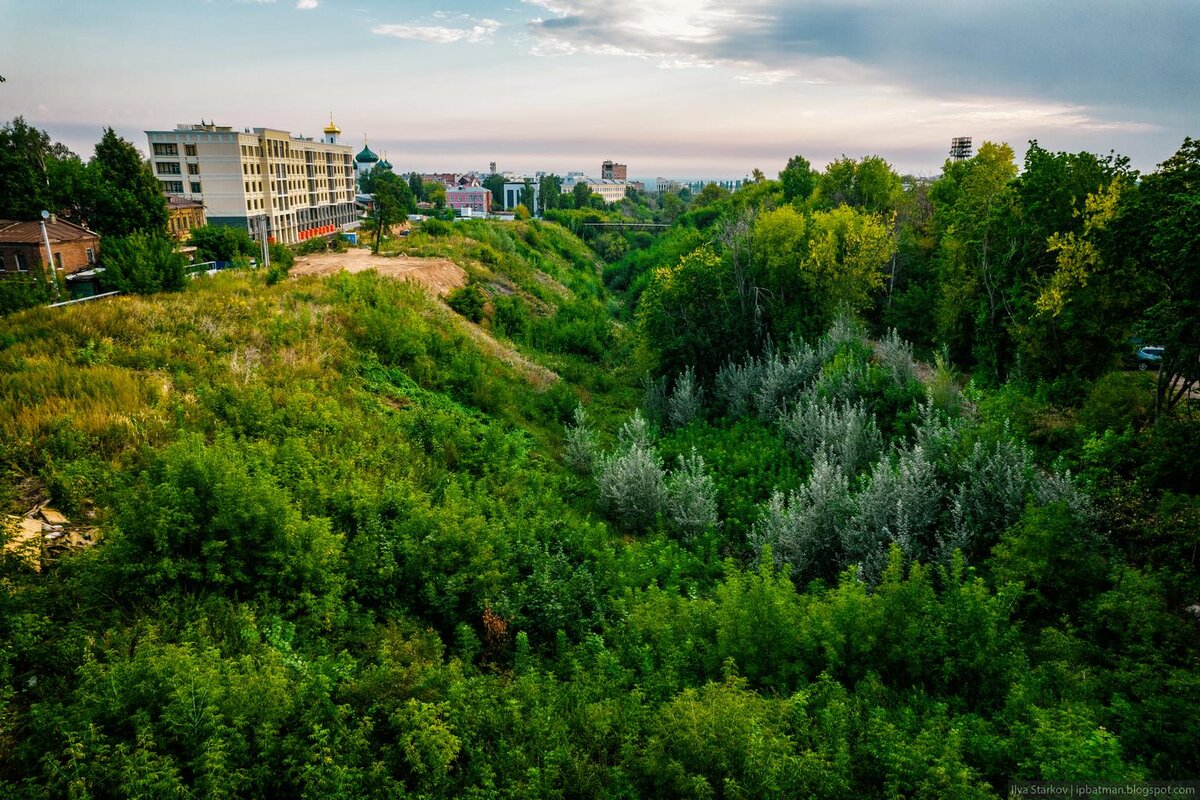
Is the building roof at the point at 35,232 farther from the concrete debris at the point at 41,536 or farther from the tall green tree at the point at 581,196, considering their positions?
the tall green tree at the point at 581,196

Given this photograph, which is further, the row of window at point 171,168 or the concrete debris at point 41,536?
the row of window at point 171,168

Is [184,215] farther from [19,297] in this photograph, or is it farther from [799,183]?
[799,183]

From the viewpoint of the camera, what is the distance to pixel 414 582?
794 cm

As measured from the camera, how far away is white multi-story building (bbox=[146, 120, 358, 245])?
51781 mm

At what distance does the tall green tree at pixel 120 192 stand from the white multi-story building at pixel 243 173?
1324cm

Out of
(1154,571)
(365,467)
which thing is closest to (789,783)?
(1154,571)

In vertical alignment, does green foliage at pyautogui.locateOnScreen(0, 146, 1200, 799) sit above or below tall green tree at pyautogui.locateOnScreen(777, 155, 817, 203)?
below

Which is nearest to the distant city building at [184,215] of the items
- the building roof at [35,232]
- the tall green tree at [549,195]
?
the building roof at [35,232]

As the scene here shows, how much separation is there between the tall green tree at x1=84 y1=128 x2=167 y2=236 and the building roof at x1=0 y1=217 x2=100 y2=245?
146 cm

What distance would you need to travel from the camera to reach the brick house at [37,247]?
29.4m

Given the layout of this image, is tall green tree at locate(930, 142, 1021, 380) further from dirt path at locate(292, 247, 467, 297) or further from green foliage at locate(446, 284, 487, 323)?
dirt path at locate(292, 247, 467, 297)

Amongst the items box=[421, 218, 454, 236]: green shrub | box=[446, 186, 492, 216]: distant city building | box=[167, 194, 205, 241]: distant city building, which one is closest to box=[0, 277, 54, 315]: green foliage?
box=[421, 218, 454, 236]: green shrub

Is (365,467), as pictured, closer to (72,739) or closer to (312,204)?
(72,739)

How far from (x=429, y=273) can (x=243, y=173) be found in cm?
3815
